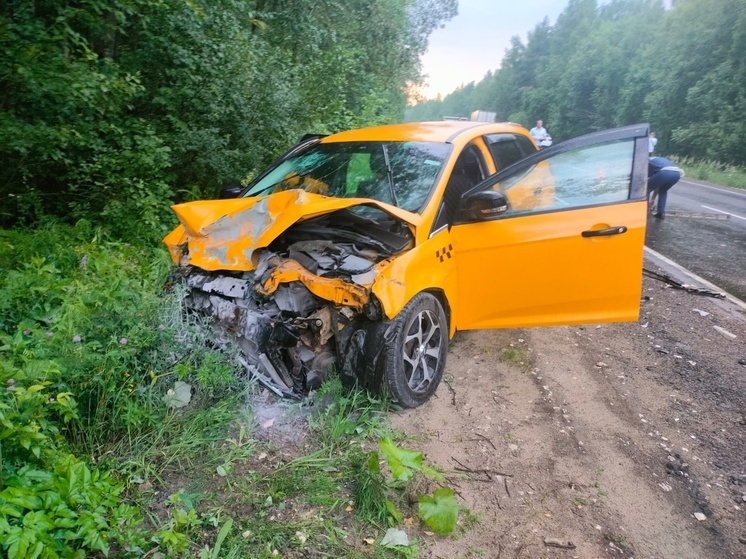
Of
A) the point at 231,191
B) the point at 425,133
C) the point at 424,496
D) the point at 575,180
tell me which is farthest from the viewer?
the point at 231,191

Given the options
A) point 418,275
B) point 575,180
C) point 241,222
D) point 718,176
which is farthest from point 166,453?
point 718,176

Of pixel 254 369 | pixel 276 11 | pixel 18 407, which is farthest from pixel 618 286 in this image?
pixel 276 11

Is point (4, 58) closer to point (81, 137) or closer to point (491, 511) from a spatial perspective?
point (81, 137)

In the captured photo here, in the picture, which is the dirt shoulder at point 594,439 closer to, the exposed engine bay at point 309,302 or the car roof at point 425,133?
the exposed engine bay at point 309,302

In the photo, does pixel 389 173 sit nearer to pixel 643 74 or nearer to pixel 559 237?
pixel 559 237

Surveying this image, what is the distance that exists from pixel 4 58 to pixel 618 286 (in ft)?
16.7

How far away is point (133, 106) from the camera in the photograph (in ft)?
18.1

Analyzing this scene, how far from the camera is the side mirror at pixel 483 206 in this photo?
3.33m

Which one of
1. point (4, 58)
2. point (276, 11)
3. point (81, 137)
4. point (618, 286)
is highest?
point (276, 11)

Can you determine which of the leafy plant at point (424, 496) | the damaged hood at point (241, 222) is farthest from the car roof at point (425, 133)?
the leafy plant at point (424, 496)

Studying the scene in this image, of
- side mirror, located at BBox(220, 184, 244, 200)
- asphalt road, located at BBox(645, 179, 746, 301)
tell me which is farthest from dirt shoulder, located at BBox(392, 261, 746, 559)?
Answer: side mirror, located at BBox(220, 184, 244, 200)

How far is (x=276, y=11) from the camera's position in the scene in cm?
906

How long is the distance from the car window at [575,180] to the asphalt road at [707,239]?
3142 millimetres

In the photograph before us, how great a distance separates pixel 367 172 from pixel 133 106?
3.30m
